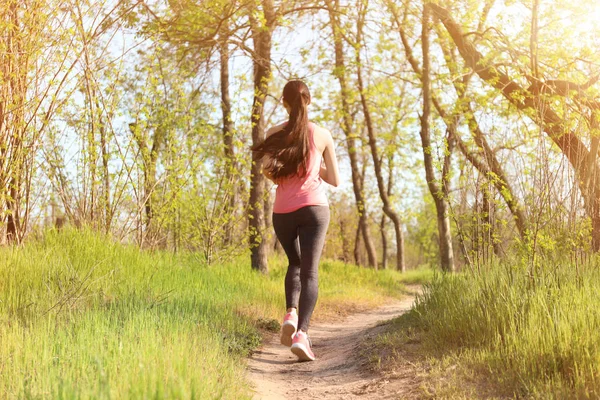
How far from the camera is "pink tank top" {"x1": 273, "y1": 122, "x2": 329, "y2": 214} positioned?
5.23 meters

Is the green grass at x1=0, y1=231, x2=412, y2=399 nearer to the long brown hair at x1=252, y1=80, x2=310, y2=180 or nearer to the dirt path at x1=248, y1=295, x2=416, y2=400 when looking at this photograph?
the dirt path at x1=248, y1=295, x2=416, y2=400

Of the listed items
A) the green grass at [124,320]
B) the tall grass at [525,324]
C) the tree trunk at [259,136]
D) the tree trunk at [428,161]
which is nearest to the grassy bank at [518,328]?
the tall grass at [525,324]

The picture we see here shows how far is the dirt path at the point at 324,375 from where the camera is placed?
14.9ft

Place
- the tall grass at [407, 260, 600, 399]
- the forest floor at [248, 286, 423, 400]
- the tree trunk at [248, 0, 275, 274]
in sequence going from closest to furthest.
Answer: the tall grass at [407, 260, 600, 399], the forest floor at [248, 286, 423, 400], the tree trunk at [248, 0, 275, 274]

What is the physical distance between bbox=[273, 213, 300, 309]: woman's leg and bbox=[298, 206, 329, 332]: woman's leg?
3.6 inches

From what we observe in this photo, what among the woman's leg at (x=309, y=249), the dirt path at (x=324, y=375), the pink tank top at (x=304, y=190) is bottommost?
the dirt path at (x=324, y=375)

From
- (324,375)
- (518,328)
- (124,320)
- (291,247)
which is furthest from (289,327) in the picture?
(518,328)

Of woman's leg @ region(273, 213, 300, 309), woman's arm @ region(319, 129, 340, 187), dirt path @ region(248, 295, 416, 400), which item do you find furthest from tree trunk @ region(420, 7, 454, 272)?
woman's leg @ region(273, 213, 300, 309)

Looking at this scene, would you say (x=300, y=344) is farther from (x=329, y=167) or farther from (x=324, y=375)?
(x=329, y=167)

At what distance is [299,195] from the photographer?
5.24m

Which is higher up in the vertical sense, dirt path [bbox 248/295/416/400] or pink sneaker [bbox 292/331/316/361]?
pink sneaker [bbox 292/331/316/361]

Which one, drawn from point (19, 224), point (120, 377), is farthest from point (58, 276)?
point (120, 377)

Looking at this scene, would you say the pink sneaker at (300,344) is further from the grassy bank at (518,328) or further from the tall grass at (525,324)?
the tall grass at (525,324)

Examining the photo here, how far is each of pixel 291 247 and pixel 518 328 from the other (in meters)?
2.03
